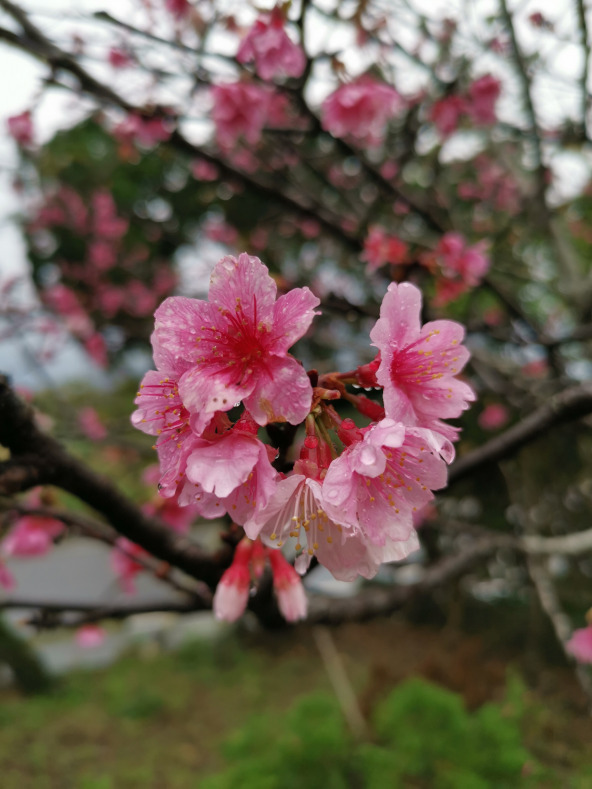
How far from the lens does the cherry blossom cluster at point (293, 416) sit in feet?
2.00

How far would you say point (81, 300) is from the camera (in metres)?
6.70

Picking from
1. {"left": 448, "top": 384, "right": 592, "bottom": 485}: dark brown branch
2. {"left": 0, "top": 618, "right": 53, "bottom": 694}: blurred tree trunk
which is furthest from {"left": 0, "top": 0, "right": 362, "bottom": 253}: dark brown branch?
{"left": 0, "top": 618, "right": 53, "bottom": 694}: blurred tree trunk

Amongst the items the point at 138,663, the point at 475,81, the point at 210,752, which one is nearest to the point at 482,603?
the point at 210,752

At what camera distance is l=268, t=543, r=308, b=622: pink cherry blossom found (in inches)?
34.4

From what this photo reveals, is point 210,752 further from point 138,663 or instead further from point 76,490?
point 76,490

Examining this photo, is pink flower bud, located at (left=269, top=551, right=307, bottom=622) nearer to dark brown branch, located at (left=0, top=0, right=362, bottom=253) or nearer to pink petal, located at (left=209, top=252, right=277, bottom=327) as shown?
pink petal, located at (left=209, top=252, right=277, bottom=327)

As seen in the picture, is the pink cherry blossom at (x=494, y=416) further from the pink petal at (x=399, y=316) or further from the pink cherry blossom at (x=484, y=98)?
the pink petal at (x=399, y=316)

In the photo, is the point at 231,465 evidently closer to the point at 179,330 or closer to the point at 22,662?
the point at 179,330

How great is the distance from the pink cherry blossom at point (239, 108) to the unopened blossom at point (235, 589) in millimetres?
2232

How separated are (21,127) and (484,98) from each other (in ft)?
9.71

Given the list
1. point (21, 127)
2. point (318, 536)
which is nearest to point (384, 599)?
point (318, 536)

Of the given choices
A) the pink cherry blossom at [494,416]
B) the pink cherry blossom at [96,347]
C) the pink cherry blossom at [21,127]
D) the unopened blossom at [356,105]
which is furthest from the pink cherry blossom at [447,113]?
the pink cherry blossom at [96,347]

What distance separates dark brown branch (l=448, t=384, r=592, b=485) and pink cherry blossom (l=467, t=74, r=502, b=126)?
8.63ft

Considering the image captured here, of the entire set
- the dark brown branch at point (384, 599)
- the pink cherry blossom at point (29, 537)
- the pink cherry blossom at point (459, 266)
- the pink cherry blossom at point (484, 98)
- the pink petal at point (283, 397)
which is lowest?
the dark brown branch at point (384, 599)
